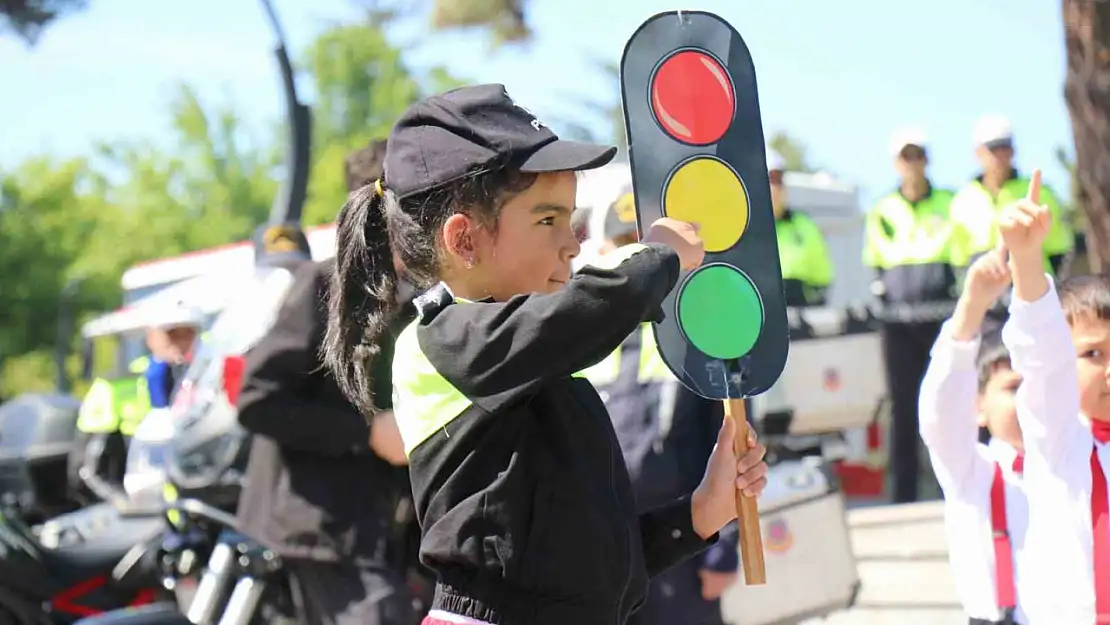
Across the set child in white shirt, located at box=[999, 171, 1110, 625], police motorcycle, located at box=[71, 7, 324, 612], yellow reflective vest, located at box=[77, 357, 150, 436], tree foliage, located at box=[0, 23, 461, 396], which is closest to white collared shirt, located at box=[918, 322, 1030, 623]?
child in white shirt, located at box=[999, 171, 1110, 625]

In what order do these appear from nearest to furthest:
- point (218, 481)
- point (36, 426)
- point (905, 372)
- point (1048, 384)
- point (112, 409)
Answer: point (1048, 384) → point (218, 481) → point (905, 372) → point (112, 409) → point (36, 426)

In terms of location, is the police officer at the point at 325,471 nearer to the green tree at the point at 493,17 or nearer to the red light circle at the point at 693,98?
the red light circle at the point at 693,98

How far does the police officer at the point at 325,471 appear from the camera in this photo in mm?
3422

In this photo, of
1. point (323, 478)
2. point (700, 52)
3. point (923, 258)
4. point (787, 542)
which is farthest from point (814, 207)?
point (700, 52)

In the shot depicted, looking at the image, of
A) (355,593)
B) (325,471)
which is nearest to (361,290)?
(325,471)

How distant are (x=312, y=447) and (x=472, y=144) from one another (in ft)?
4.83

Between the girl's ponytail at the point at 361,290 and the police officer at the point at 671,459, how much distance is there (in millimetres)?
1326

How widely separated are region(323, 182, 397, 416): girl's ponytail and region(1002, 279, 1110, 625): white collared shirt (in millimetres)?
1206

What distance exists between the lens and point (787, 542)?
4.42m

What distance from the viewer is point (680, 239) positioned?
2219 mm

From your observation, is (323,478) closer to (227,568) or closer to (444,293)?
(227,568)

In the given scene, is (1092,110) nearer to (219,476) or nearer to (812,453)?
(812,453)

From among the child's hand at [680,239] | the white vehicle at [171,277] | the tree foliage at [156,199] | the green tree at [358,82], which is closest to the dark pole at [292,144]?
the white vehicle at [171,277]

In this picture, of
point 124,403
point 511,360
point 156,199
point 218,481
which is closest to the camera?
point 511,360
